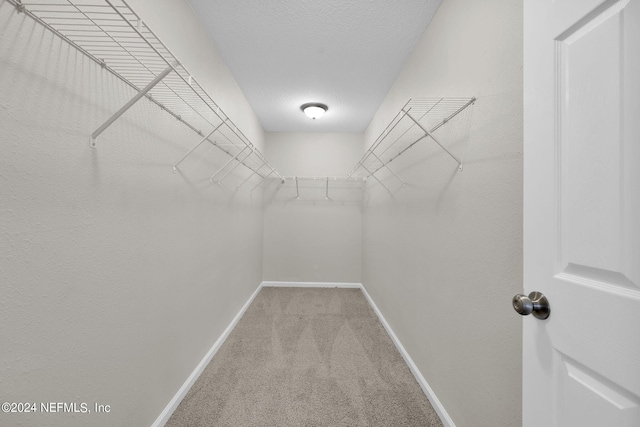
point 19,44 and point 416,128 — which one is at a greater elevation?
point 416,128

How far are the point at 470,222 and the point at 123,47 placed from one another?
1.49m

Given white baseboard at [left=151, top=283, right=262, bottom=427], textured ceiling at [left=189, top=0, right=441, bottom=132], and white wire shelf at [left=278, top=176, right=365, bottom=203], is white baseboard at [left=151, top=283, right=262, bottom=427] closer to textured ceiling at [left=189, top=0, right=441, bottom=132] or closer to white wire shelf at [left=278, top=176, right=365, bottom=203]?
white wire shelf at [left=278, top=176, right=365, bottom=203]

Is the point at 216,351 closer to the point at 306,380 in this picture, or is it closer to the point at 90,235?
the point at 306,380

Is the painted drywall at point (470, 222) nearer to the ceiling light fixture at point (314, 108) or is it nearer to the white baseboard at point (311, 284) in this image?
the ceiling light fixture at point (314, 108)

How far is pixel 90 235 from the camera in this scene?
2.97 ft

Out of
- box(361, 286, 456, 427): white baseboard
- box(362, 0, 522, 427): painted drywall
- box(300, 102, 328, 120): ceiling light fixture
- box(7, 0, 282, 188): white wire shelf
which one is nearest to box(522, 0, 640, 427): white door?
box(362, 0, 522, 427): painted drywall

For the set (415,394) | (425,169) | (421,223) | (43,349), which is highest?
(425,169)

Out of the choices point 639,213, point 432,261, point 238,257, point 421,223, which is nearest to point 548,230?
point 639,213

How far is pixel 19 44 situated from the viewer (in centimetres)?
68

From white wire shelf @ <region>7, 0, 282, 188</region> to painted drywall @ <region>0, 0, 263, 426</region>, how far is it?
6 centimetres

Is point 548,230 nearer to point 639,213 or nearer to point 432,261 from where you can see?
point 639,213

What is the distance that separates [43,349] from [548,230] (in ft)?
4.67

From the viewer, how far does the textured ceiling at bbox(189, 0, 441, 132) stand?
162 cm

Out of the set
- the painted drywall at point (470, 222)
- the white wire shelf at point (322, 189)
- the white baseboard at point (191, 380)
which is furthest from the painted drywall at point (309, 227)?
the painted drywall at point (470, 222)
